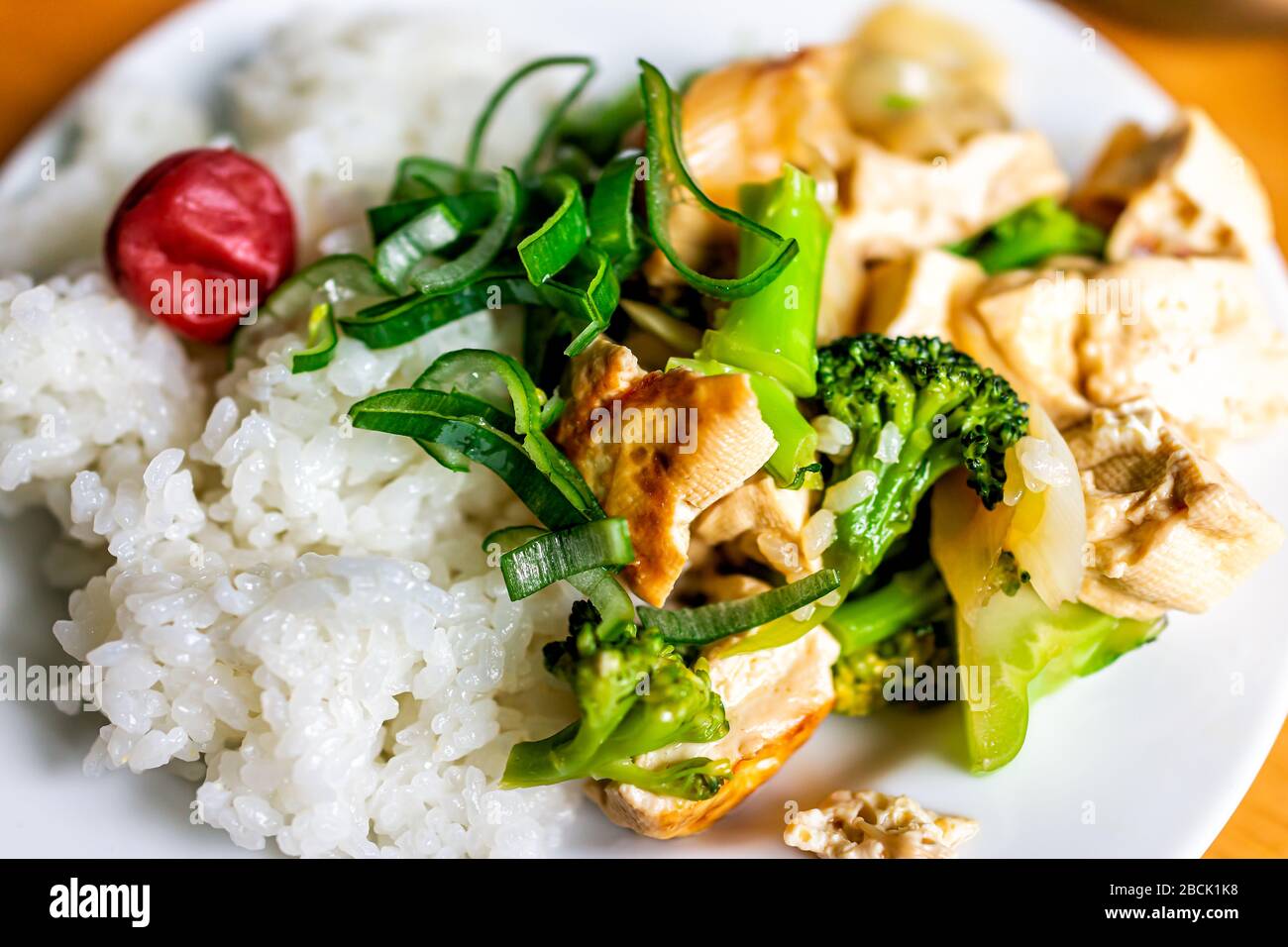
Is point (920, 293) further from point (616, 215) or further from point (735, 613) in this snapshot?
point (735, 613)

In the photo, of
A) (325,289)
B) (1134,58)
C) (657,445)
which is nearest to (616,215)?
(657,445)

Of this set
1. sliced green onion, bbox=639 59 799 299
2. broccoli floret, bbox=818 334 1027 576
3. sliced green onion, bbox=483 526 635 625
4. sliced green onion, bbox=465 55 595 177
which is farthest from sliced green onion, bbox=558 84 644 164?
sliced green onion, bbox=483 526 635 625

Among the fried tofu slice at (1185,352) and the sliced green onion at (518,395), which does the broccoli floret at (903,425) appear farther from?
the sliced green onion at (518,395)

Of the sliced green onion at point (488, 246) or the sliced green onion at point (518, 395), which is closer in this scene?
the sliced green onion at point (518, 395)

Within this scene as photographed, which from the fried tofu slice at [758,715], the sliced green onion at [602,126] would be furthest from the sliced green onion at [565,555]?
the sliced green onion at [602,126]

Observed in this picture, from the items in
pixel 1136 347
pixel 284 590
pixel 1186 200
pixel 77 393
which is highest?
pixel 1186 200

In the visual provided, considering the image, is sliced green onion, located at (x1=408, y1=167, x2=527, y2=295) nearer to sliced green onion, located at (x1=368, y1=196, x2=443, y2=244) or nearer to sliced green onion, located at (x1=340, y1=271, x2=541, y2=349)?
sliced green onion, located at (x1=340, y1=271, x2=541, y2=349)
